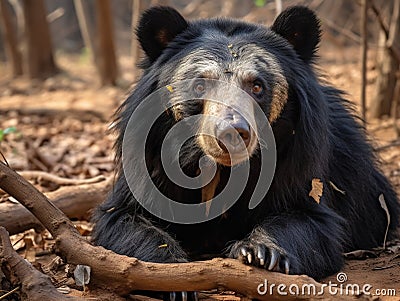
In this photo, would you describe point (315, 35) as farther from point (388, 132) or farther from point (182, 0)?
point (182, 0)

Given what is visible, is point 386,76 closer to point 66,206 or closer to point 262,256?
point 66,206

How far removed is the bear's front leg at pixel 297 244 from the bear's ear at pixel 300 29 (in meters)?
0.86

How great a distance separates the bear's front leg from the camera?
9.94ft

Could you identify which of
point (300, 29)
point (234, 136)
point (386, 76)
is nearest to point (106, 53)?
point (386, 76)

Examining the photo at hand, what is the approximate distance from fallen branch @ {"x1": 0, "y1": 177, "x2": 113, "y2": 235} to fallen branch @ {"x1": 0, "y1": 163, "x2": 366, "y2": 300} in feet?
3.41

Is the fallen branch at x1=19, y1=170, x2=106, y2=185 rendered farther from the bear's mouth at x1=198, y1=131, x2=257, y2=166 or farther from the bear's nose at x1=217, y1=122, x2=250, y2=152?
the bear's nose at x1=217, y1=122, x2=250, y2=152

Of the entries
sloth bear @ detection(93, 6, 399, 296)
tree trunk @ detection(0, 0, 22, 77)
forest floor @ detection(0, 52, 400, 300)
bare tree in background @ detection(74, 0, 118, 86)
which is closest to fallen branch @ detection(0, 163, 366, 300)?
forest floor @ detection(0, 52, 400, 300)

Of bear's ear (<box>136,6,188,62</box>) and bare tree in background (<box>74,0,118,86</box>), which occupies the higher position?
bear's ear (<box>136,6,188,62</box>)

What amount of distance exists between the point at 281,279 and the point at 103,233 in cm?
125

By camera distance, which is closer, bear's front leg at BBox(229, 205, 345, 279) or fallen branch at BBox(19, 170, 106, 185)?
bear's front leg at BBox(229, 205, 345, 279)

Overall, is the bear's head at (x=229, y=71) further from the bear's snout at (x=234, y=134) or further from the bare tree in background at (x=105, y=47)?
the bare tree in background at (x=105, y=47)

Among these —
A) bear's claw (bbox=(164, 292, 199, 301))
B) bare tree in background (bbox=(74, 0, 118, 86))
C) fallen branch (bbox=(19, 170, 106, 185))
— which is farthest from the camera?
bare tree in background (bbox=(74, 0, 118, 86))

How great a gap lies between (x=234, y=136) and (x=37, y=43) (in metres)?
10.8

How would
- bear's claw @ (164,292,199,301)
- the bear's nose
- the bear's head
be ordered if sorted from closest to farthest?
bear's claw @ (164,292,199,301) → the bear's nose → the bear's head
